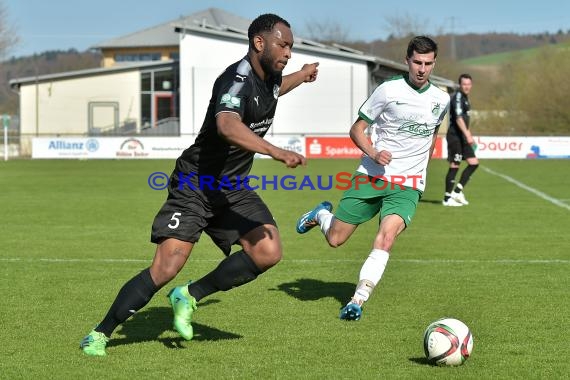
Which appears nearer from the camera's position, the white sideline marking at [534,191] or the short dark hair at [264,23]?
the short dark hair at [264,23]

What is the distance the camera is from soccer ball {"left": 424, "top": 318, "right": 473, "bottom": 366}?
5.64 metres

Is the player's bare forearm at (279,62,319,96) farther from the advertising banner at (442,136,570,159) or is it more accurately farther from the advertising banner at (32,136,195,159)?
Answer: the advertising banner at (442,136,570,159)

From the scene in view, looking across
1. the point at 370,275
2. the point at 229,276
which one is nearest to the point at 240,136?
the point at 229,276

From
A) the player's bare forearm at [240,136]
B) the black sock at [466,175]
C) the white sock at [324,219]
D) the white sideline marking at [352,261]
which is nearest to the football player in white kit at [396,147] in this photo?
the white sock at [324,219]

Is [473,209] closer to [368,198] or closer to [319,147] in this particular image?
[368,198]

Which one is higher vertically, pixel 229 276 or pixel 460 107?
pixel 460 107

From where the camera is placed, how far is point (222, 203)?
6.14 m

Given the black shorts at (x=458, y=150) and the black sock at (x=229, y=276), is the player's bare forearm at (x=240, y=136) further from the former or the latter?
the black shorts at (x=458, y=150)

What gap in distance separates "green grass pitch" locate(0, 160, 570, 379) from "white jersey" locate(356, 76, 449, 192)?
3.48 ft

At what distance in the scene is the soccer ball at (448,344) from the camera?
564cm

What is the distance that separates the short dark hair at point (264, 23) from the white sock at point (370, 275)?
7.23ft

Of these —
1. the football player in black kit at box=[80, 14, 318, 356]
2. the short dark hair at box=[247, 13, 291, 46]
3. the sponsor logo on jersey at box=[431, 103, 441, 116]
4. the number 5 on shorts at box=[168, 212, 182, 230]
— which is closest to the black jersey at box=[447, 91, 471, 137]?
the sponsor logo on jersey at box=[431, 103, 441, 116]

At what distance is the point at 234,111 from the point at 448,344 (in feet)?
6.07

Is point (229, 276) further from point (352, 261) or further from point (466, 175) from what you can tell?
point (466, 175)
